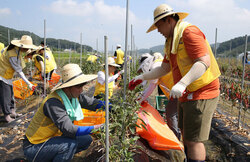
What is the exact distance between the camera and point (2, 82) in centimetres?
313

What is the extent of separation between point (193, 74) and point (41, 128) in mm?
1364

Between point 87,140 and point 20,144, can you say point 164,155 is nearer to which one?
point 87,140

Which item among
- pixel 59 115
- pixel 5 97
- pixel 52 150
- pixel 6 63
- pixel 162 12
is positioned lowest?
pixel 52 150

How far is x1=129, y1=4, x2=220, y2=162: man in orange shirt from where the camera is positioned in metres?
1.37

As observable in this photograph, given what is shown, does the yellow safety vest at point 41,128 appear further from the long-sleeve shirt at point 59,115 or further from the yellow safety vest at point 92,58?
the yellow safety vest at point 92,58

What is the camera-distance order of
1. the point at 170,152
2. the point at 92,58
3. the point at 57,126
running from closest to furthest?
the point at 57,126 < the point at 170,152 < the point at 92,58

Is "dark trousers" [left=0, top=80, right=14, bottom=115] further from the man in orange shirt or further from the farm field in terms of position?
the man in orange shirt

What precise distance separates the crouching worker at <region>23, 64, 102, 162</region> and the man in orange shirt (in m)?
0.78

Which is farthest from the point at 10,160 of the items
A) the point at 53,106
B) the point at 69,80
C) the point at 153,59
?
the point at 153,59

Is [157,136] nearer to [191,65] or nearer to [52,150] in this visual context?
[191,65]

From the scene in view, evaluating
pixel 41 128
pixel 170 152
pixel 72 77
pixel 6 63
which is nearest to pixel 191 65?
pixel 72 77

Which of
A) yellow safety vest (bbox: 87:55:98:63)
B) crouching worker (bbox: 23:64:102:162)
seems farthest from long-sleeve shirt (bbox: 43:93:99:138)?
yellow safety vest (bbox: 87:55:98:63)

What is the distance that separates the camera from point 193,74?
1354 mm

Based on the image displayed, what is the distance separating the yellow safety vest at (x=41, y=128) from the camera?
1640mm
